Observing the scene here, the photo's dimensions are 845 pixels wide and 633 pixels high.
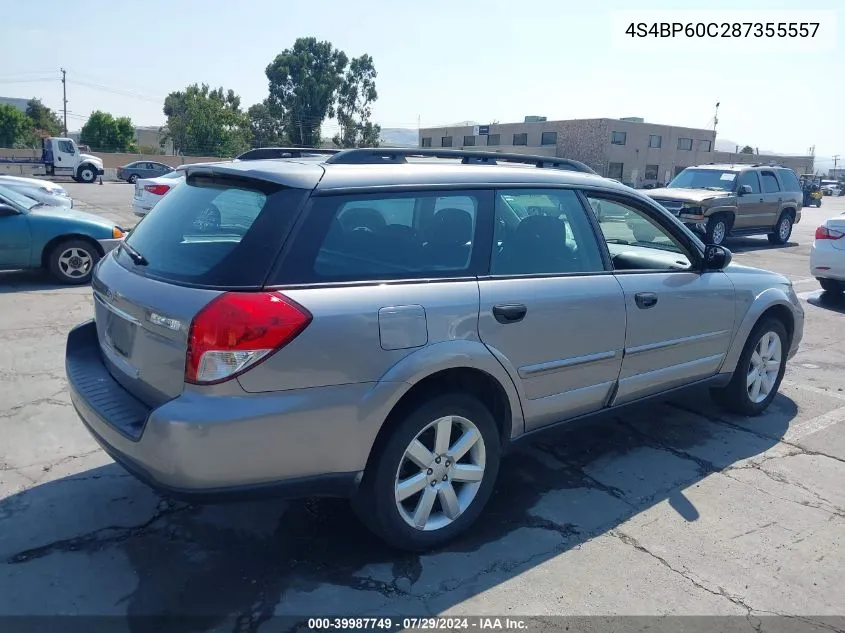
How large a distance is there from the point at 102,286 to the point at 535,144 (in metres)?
64.5

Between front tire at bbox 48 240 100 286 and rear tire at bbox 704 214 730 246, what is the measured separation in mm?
11980

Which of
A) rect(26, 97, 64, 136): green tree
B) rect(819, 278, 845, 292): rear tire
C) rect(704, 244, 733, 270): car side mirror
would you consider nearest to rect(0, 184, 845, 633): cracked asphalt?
rect(704, 244, 733, 270): car side mirror

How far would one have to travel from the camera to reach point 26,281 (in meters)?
8.96

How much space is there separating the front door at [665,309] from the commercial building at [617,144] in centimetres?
5407

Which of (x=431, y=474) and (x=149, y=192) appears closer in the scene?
(x=431, y=474)

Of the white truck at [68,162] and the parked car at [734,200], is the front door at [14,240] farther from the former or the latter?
the white truck at [68,162]

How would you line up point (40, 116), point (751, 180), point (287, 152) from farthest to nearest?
1. point (40, 116)
2. point (751, 180)
3. point (287, 152)

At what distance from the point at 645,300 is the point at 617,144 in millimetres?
59505

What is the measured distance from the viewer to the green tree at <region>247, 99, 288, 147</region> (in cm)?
7044

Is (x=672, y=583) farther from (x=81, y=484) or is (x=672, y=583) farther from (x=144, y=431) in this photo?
(x=81, y=484)

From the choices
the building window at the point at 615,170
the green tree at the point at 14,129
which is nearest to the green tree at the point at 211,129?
the green tree at the point at 14,129

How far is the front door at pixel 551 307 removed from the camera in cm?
333

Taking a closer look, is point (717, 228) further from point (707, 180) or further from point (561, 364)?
point (561, 364)

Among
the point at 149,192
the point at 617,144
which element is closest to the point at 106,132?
the point at 617,144
